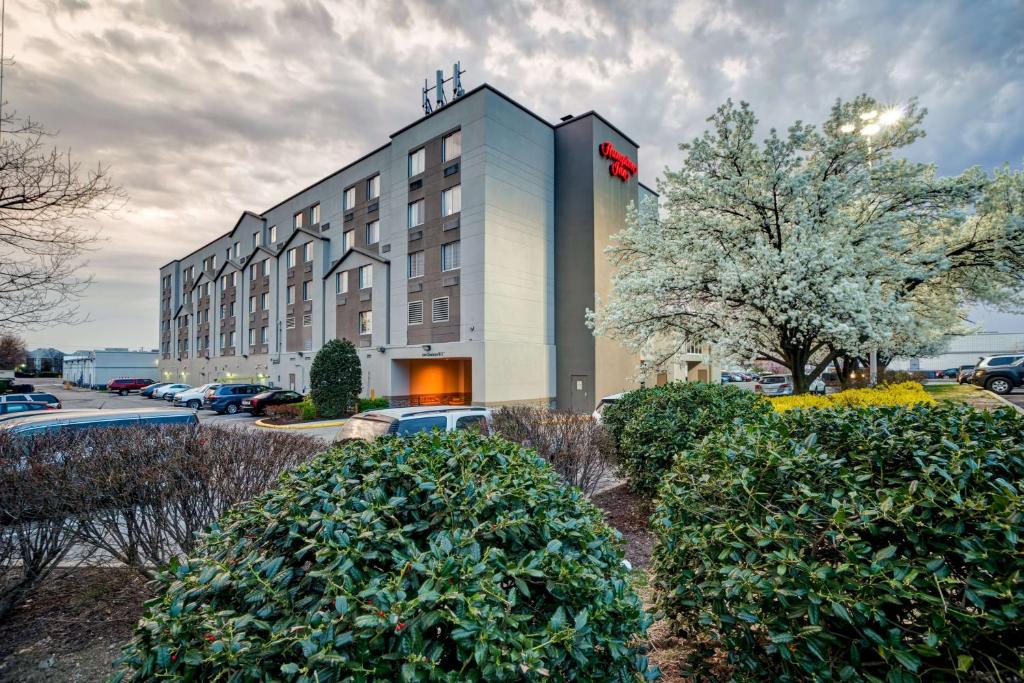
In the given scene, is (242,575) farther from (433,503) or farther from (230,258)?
(230,258)

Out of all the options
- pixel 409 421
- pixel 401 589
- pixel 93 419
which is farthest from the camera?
pixel 409 421

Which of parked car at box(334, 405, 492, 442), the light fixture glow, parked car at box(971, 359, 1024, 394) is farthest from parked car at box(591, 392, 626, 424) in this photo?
parked car at box(971, 359, 1024, 394)

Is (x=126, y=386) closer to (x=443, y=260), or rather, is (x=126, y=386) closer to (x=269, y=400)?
(x=269, y=400)

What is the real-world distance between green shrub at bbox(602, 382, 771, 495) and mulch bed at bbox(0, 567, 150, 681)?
6.15 meters

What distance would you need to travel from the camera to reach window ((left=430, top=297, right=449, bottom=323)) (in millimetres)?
26938

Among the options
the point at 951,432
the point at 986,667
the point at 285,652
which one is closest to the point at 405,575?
the point at 285,652

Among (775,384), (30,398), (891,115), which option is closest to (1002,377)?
(775,384)

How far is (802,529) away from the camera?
2559 mm

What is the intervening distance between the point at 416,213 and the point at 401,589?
29578 mm

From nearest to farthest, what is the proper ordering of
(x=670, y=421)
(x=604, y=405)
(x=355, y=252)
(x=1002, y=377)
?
(x=670, y=421), (x=604, y=405), (x=1002, y=377), (x=355, y=252)

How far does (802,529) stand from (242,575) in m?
2.77

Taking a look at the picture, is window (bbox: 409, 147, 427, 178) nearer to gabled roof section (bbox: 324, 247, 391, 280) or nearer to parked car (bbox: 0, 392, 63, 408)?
gabled roof section (bbox: 324, 247, 391, 280)

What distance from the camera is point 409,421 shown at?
8.38m

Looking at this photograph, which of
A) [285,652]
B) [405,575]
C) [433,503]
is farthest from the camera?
[433,503]
